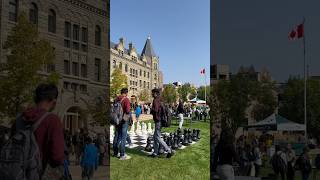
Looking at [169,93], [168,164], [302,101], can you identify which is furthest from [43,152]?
[302,101]

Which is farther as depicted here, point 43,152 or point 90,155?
point 90,155

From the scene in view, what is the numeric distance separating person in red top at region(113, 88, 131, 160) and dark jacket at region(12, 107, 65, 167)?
12.8 ft

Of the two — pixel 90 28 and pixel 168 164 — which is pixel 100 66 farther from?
pixel 168 164

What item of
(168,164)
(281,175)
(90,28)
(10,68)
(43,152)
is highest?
(90,28)

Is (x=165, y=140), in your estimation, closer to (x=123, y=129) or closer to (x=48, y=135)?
(x=123, y=129)

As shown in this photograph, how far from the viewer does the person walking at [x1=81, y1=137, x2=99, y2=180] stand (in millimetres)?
6516

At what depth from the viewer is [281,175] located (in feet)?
52.5

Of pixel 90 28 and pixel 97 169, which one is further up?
pixel 90 28

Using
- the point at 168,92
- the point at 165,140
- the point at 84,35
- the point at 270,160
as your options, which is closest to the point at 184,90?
the point at 270,160

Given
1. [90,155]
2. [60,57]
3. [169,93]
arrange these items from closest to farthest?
[60,57]
[90,155]
[169,93]

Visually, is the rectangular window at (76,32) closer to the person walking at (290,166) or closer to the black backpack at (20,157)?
the black backpack at (20,157)

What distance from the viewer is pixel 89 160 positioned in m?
6.52

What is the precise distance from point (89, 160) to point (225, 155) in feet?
6.00

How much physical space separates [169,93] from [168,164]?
5.15 meters
